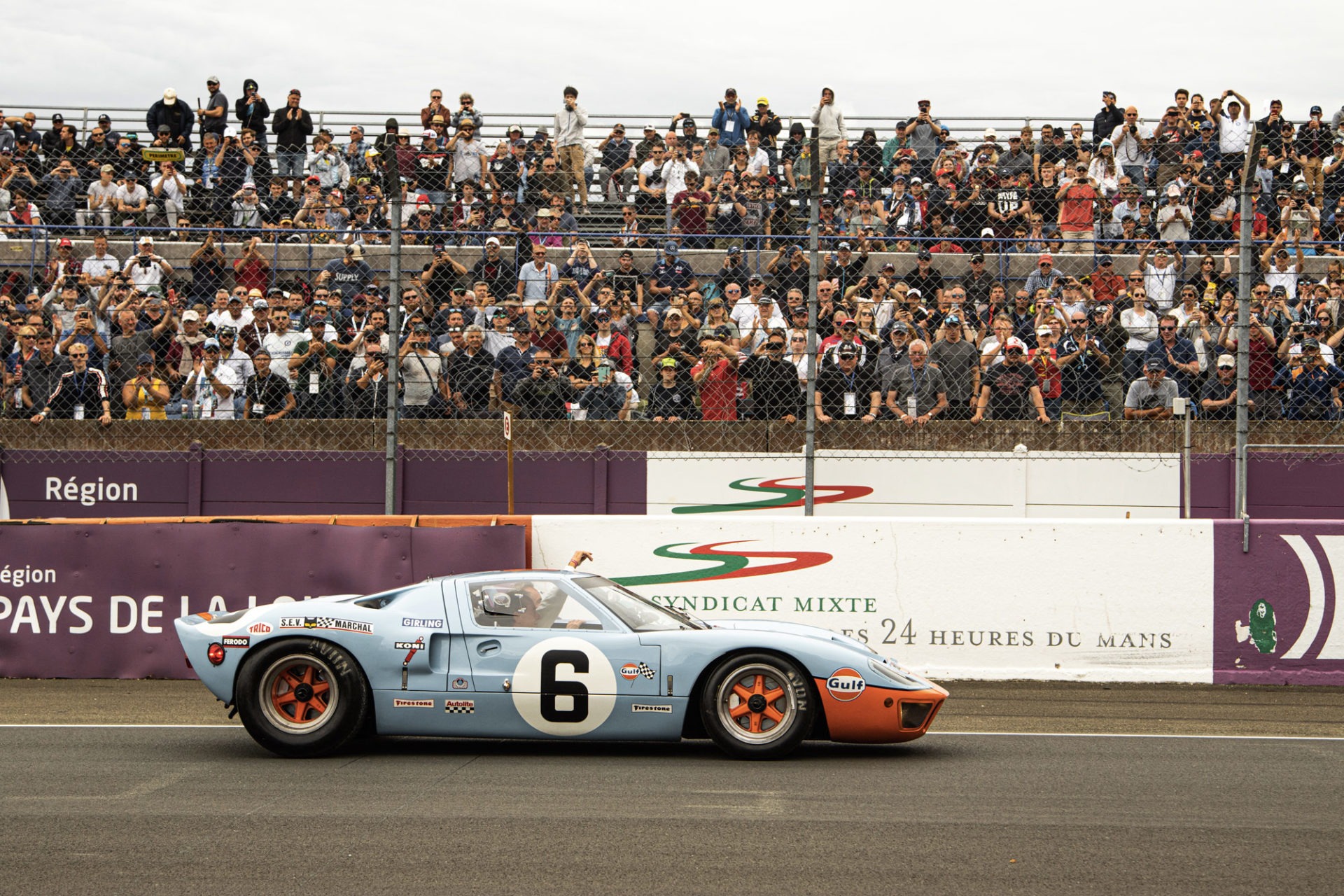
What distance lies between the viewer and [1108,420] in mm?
12023

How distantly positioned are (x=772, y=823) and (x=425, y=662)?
97.3 inches

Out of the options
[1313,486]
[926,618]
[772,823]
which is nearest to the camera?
[772,823]

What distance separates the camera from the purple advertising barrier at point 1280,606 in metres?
10.4

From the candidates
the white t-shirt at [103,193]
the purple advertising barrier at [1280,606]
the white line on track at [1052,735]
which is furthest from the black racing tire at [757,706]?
the white t-shirt at [103,193]

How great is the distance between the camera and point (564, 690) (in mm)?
7512

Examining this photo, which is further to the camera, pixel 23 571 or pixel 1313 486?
pixel 1313 486

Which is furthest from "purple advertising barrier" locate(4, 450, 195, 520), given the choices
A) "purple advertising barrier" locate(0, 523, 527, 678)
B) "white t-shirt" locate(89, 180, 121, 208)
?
"white t-shirt" locate(89, 180, 121, 208)

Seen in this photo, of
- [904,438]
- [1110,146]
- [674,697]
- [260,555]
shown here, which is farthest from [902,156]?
[674,697]

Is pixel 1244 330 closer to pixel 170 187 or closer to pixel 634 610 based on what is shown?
pixel 634 610

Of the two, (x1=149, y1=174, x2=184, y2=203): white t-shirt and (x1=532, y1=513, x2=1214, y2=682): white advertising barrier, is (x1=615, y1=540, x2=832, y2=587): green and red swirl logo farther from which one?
(x1=149, y1=174, x2=184, y2=203): white t-shirt

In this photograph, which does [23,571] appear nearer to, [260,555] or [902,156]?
[260,555]

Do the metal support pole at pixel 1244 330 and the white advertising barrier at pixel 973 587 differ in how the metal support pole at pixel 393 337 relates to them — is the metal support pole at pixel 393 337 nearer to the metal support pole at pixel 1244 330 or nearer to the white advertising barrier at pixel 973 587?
the white advertising barrier at pixel 973 587

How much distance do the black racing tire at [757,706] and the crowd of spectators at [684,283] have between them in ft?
12.8

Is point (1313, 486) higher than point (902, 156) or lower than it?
lower
